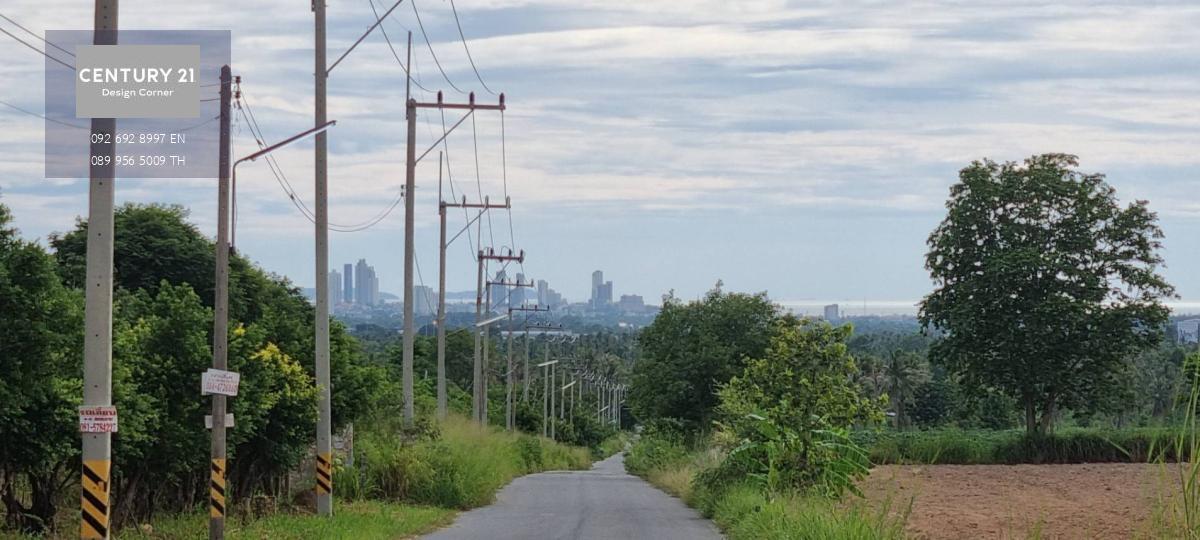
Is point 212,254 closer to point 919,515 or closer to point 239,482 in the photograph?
point 239,482

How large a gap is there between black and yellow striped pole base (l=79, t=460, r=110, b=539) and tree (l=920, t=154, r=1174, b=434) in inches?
1657

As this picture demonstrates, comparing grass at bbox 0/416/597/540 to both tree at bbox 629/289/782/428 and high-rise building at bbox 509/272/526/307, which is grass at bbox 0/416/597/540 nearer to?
tree at bbox 629/289/782/428

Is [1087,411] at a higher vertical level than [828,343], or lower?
lower

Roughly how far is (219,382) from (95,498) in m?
3.28

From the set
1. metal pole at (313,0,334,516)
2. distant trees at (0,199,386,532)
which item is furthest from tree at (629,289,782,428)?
metal pole at (313,0,334,516)

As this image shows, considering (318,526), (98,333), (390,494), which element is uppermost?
(98,333)

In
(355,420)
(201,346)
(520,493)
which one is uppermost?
(201,346)

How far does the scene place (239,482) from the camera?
91.1 feet

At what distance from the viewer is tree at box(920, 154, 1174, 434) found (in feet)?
172

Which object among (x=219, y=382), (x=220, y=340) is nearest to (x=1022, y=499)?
(x=220, y=340)

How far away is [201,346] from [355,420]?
9.82m

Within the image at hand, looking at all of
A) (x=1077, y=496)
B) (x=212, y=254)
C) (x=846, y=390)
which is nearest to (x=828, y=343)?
(x=846, y=390)

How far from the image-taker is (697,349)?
64000 mm

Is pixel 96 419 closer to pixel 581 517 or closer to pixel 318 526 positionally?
pixel 318 526
